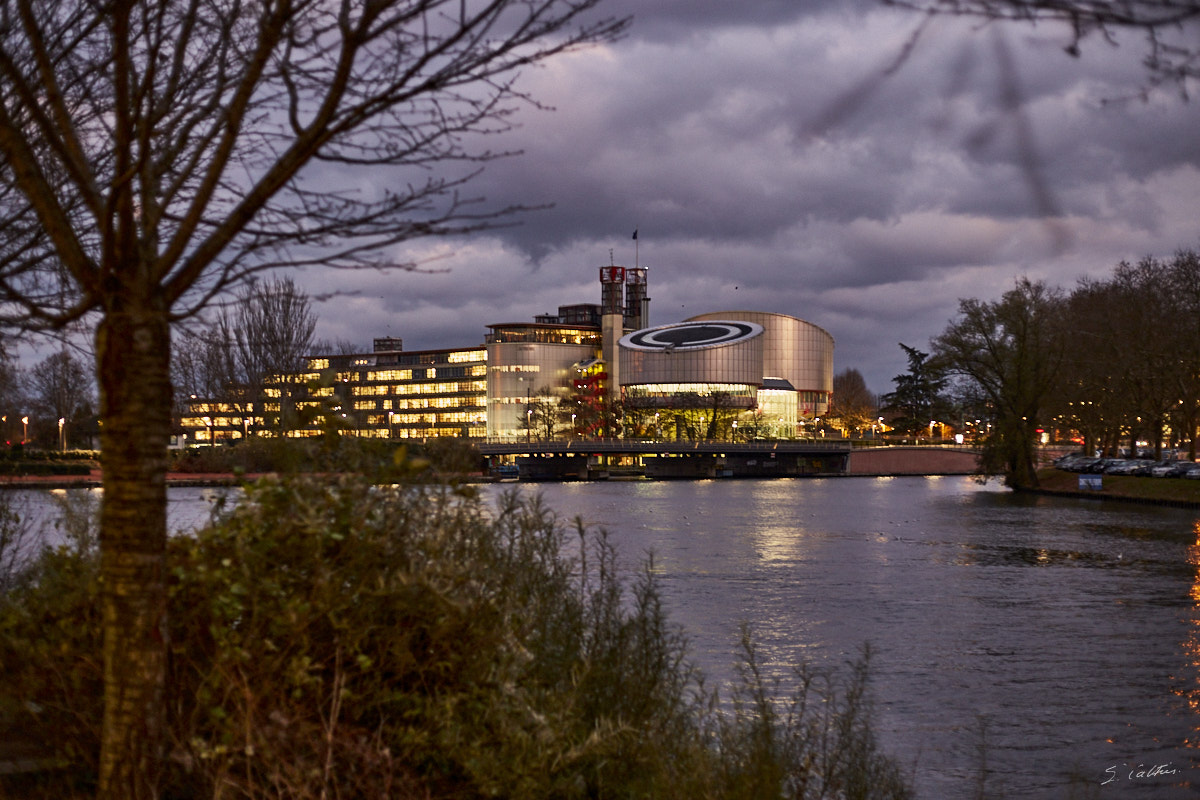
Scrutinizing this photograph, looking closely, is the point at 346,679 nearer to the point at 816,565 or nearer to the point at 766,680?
the point at 766,680

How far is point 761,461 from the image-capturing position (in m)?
121

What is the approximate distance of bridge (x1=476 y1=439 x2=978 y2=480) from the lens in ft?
376

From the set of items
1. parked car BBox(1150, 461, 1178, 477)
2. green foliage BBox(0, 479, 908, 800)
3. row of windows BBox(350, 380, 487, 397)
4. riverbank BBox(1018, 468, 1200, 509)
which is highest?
row of windows BBox(350, 380, 487, 397)

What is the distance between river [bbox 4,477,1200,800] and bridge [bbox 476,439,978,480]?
2731 inches

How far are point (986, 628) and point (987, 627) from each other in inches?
5.6

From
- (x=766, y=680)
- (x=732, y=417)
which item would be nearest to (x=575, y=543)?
(x=766, y=680)

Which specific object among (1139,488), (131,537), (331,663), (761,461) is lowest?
(761,461)

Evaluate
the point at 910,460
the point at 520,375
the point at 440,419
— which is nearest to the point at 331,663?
the point at 910,460

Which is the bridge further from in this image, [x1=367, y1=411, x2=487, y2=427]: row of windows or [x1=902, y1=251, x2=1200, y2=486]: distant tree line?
[x1=367, y1=411, x2=487, y2=427]: row of windows

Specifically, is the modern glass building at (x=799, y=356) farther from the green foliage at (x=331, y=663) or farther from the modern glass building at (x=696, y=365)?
the green foliage at (x=331, y=663)

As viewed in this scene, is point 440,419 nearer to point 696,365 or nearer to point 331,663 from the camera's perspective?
point 696,365

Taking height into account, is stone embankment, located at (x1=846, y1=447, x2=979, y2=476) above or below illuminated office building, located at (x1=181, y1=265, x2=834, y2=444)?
below

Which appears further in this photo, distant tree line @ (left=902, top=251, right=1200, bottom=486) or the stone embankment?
the stone embankment

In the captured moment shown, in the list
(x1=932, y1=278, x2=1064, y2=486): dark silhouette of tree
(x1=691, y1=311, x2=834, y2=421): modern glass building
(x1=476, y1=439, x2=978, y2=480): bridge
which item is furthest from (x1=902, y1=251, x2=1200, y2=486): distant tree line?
(x1=691, y1=311, x2=834, y2=421): modern glass building
